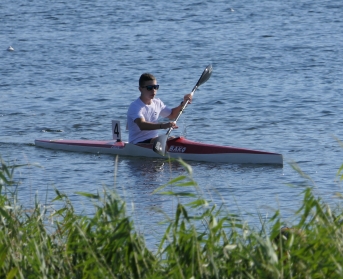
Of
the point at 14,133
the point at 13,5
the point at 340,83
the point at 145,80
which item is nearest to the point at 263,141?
the point at 145,80

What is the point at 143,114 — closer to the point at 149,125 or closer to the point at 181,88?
the point at 149,125

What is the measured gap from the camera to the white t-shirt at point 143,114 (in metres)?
10.7

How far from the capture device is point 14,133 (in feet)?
42.7

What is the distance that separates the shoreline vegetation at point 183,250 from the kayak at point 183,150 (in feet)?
17.4

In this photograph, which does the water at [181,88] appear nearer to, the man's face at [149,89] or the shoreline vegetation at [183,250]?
the shoreline vegetation at [183,250]

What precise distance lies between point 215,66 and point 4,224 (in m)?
14.6

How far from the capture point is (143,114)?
10695mm

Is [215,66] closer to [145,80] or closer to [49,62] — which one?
[49,62]

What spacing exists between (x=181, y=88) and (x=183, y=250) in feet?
40.2

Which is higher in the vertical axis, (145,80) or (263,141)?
(145,80)

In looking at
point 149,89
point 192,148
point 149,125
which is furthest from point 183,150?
point 149,89

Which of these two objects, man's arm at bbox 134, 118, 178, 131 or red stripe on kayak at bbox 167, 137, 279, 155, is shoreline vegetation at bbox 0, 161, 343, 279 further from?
red stripe on kayak at bbox 167, 137, 279, 155

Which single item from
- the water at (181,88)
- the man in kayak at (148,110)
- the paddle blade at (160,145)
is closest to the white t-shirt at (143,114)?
the man in kayak at (148,110)

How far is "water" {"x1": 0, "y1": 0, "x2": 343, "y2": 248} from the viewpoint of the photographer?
973cm
